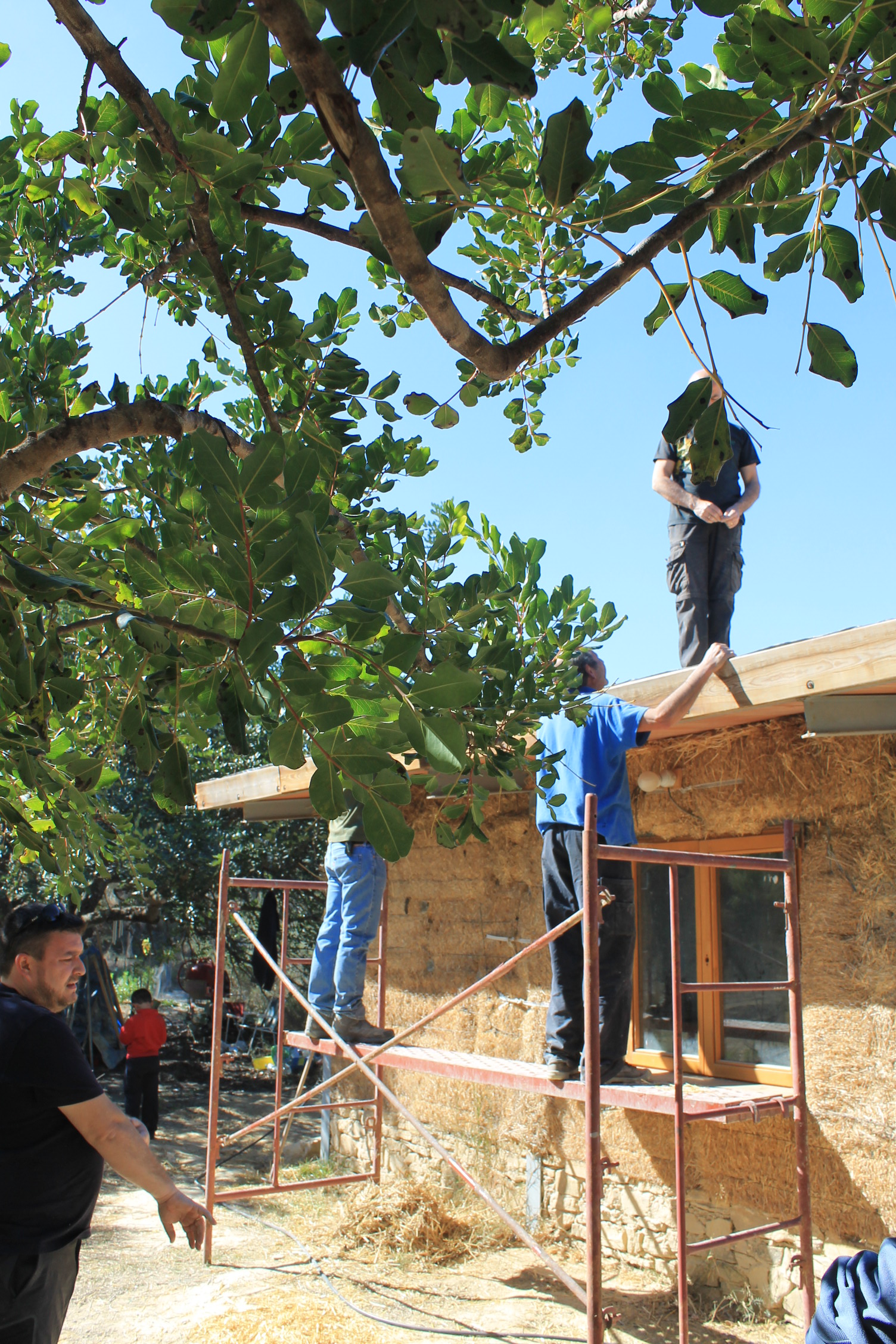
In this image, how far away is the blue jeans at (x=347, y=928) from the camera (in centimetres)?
545

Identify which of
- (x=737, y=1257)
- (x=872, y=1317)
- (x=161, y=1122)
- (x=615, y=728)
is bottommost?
(x=161, y=1122)

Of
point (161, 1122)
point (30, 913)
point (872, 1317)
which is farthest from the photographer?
point (161, 1122)

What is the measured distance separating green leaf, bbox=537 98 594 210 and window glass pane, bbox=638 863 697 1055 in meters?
4.33

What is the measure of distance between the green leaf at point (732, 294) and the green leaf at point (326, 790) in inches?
39.4

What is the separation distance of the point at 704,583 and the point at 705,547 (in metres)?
0.19

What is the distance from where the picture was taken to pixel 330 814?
1.42 meters

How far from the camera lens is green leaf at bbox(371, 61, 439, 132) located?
1163 mm

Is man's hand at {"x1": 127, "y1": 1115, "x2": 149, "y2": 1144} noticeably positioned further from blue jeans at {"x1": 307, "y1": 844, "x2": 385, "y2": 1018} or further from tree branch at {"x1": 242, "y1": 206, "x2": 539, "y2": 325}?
blue jeans at {"x1": 307, "y1": 844, "x2": 385, "y2": 1018}

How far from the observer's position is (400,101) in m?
1.18

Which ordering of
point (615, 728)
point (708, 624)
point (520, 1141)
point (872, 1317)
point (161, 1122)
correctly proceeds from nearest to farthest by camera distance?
point (872, 1317)
point (615, 728)
point (708, 624)
point (520, 1141)
point (161, 1122)

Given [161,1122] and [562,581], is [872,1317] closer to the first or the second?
[562,581]

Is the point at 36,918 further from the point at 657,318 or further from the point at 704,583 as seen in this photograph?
the point at 704,583

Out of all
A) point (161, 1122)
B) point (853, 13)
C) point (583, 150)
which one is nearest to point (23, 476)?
point (583, 150)

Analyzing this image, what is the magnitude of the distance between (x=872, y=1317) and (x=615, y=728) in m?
2.86
